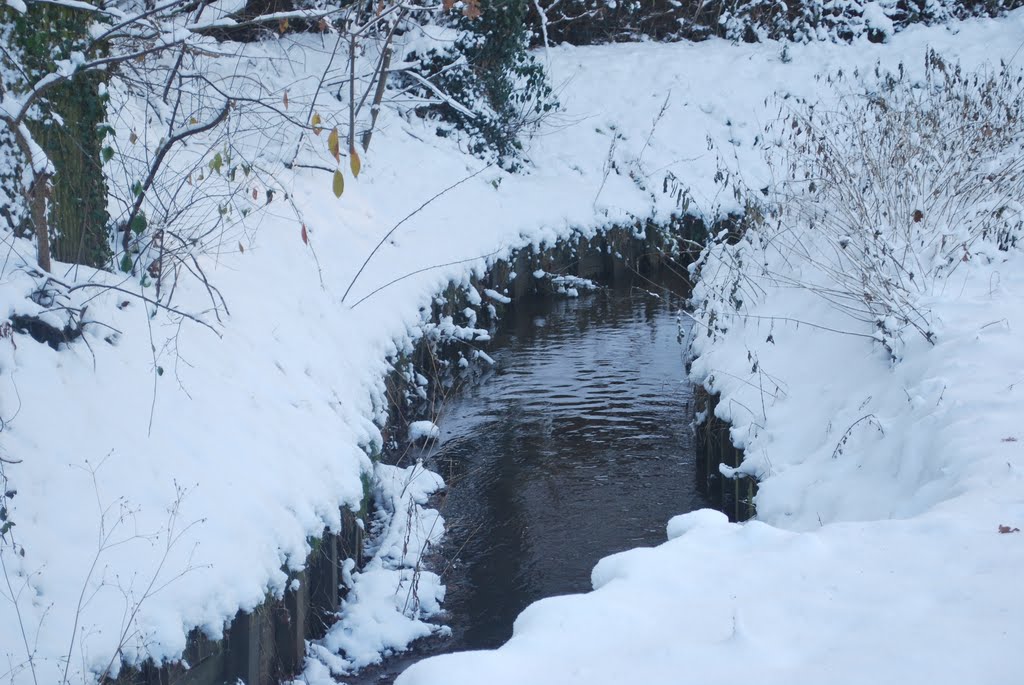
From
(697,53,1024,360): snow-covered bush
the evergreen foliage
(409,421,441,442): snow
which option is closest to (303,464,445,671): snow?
(409,421,441,442): snow

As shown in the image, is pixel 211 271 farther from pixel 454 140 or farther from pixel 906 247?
pixel 454 140

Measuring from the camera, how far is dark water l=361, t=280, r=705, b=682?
19.7 feet

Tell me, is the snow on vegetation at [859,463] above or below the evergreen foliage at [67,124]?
below

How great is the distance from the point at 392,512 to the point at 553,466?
153cm

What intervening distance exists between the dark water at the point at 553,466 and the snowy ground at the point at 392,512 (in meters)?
0.50

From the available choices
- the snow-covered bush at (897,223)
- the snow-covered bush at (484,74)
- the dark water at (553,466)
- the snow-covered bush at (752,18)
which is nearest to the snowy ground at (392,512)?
the snow-covered bush at (897,223)

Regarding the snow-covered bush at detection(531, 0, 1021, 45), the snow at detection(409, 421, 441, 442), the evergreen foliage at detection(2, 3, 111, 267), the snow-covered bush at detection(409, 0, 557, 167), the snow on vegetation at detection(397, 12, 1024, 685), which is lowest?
the snow at detection(409, 421, 441, 442)

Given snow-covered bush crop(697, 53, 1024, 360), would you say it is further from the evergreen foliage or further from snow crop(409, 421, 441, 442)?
the evergreen foliage

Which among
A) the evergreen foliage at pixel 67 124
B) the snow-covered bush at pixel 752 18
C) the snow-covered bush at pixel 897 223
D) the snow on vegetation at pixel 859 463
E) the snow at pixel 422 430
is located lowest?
the snow at pixel 422 430

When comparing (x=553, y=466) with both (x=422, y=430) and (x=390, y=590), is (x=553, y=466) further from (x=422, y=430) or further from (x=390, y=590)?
(x=390, y=590)

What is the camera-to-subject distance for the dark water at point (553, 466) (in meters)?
6.00

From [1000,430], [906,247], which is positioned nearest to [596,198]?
[906,247]

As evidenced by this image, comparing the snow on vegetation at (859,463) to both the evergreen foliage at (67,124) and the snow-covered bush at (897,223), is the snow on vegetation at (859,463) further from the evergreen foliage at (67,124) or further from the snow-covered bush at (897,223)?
the evergreen foliage at (67,124)

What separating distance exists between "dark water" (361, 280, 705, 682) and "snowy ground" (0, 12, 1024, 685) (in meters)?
0.50
